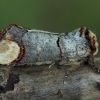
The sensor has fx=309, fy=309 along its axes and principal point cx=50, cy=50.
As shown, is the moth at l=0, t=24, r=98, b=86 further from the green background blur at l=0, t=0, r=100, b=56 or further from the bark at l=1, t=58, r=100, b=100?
the green background blur at l=0, t=0, r=100, b=56

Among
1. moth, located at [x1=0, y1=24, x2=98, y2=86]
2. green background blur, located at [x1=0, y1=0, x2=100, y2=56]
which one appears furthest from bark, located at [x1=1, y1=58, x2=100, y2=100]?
green background blur, located at [x1=0, y1=0, x2=100, y2=56]

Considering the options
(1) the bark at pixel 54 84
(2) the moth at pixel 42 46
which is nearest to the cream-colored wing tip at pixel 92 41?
(2) the moth at pixel 42 46

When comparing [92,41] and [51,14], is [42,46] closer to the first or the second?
[92,41]

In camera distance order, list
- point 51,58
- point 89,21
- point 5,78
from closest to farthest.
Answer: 1. point 5,78
2. point 51,58
3. point 89,21

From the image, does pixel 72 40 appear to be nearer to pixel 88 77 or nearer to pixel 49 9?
pixel 88 77

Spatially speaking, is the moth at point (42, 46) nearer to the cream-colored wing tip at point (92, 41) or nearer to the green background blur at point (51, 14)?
the cream-colored wing tip at point (92, 41)

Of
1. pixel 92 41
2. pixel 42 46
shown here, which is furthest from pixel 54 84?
pixel 92 41

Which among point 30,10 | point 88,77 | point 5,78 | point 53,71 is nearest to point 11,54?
point 5,78
